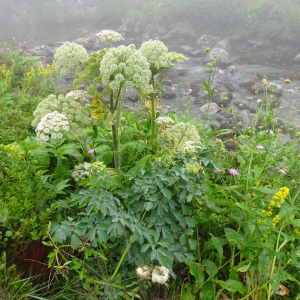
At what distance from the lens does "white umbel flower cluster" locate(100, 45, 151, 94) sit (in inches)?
72.5

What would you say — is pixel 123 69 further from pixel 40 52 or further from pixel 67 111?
pixel 40 52

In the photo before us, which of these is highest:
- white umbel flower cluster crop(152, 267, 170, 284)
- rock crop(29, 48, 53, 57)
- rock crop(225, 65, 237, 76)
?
rock crop(29, 48, 53, 57)

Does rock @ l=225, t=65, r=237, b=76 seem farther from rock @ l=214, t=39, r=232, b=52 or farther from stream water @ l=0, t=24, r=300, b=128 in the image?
rock @ l=214, t=39, r=232, b=52

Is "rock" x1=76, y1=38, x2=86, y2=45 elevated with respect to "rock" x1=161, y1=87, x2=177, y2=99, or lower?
elevated

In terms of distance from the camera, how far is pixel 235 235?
162 centimetres

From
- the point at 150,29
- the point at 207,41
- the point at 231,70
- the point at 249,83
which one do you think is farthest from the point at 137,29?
the point at 249,83

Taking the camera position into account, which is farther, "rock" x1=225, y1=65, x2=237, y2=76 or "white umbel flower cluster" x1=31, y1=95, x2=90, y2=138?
"rock" x1=225, y1=65, x2=237, y2=76

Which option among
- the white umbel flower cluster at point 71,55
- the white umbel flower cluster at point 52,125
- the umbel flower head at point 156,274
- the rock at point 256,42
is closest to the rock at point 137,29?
the rock at point 256,42

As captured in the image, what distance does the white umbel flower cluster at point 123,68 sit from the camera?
184cm

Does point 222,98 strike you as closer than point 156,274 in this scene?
No

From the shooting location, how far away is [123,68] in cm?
187

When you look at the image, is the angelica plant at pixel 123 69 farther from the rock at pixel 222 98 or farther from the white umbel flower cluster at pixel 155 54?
the rock at pixel 222 98

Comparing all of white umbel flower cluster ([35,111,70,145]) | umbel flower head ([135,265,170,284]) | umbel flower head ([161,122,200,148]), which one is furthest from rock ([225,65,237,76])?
umbel flower head ([135,265,170,284])

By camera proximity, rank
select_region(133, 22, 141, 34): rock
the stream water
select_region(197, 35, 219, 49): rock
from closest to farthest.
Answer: the stream water → select_region(197, 35, 219, 49): rock → select_region(133, 22, 141, 34): rock
